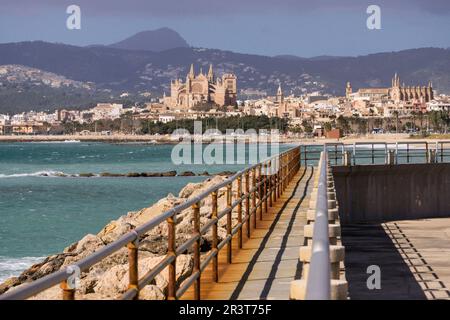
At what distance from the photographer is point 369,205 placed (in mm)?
36594

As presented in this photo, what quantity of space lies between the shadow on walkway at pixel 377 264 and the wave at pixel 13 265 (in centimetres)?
898

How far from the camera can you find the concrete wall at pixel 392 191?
3625cm

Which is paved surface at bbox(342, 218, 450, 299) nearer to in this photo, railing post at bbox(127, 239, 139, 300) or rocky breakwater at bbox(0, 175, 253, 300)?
rocky breakwater at bbox(0, 175, 253, 300)

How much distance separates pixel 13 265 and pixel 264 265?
19697 millimetres

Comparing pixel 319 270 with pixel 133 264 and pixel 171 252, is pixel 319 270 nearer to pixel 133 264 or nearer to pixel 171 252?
pixel 133 264

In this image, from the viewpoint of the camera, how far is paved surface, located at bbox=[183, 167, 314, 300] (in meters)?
9.54

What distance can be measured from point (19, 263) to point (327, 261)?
27.1 metres

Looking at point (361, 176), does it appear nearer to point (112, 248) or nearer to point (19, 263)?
point (19, 263)

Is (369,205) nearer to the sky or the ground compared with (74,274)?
nearer to the ground

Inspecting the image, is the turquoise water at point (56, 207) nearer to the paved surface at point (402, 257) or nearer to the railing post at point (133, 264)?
the paved surface at point (402, 257)

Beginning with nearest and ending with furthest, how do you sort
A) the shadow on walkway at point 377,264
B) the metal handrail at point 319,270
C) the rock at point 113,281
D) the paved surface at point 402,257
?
the metal handrail at point 319,270, the rock at point 113,281, the shadow on walkway at point 377,264, the paved surface at point 402,257

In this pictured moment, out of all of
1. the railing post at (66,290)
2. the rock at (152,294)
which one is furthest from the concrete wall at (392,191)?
the railing post at (66,290)
